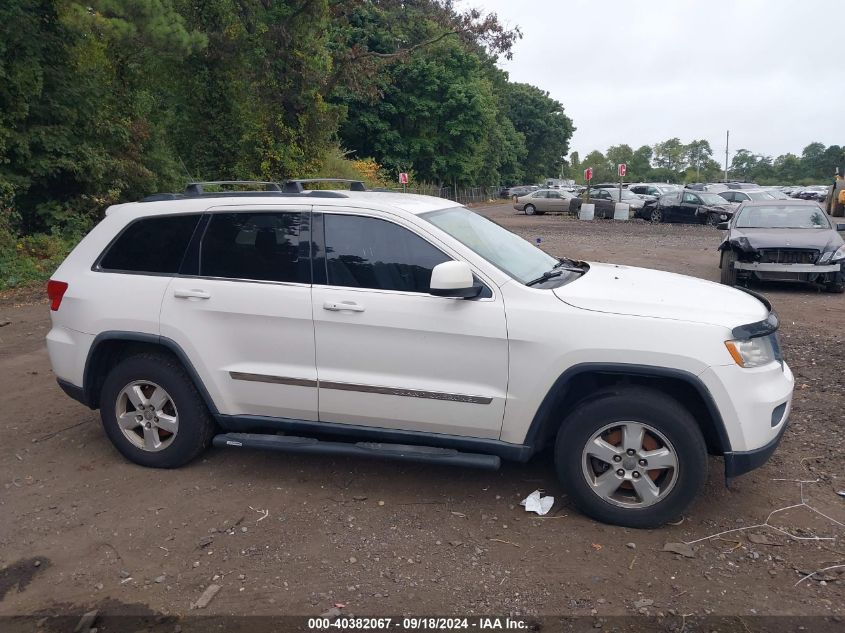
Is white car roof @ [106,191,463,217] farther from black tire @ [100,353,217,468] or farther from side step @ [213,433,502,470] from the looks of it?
side step @ [213,433,502,470]

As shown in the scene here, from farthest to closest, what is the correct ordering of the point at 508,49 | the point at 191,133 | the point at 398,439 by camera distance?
the point at 508,49 → the point at 191,133 → the point at 398,439

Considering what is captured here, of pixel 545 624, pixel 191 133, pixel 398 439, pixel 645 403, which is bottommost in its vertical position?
pixel 545 624

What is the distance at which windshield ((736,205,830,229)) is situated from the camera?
11633mm

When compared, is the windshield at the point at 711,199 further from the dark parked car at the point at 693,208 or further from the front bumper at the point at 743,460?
the front bumper at the point at 743,460

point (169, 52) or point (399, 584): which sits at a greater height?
point (169, 52)

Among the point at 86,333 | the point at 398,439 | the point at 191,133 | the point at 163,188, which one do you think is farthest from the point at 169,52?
the point at 398,439

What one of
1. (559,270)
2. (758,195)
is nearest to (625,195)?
(758,195)

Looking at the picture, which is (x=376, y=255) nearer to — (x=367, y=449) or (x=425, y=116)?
(x=367, y=449)

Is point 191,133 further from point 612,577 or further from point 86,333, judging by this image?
point 612,577

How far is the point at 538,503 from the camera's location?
13.5ft

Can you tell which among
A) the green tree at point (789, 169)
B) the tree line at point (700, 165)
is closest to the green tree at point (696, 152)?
the tree line at point (700, 165)

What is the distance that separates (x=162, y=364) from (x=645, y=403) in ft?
9.91

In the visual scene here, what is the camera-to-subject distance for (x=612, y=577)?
3.44m

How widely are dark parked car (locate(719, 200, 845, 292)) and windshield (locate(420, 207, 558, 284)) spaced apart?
290 inches
